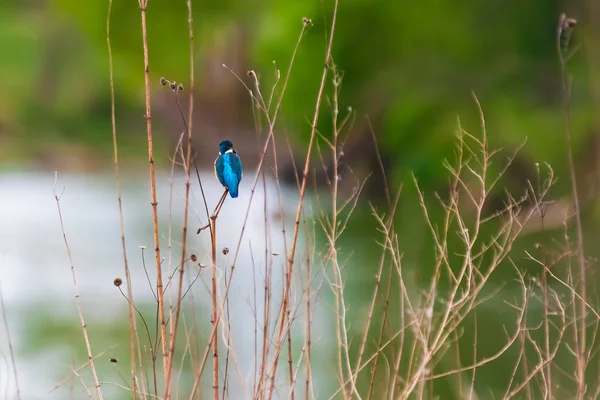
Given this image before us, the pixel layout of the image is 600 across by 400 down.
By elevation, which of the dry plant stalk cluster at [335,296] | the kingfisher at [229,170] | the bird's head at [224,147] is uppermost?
the bird's head at [224,147]

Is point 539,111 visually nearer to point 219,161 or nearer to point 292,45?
point 292,45

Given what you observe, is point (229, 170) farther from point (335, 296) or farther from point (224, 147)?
point (335, 296)

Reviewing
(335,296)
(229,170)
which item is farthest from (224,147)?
(335,296)

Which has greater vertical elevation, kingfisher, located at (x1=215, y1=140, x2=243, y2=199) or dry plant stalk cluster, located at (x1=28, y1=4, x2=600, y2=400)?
kingfisher, located at (x1=215, y1=140, x2=243, y2=199)

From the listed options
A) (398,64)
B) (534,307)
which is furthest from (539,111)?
(534,307)

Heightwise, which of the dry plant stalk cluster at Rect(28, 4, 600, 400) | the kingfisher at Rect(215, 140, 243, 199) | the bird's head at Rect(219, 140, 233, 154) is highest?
the bird's head at Rect(219, 140, 233, 154)

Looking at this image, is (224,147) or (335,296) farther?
(335,296)

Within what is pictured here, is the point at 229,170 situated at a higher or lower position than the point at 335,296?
higher

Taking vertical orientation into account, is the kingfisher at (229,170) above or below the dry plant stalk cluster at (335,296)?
above

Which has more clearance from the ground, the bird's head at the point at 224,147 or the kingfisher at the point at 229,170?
the bird's head at the point at 224,147

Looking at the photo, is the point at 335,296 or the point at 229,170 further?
the point at 335,296

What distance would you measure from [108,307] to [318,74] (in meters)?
2.80

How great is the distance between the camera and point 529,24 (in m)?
6.96

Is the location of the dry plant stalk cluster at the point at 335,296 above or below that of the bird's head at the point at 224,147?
below
